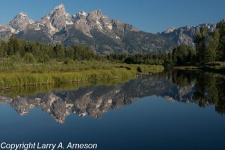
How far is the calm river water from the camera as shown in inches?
1161

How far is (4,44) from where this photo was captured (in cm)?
17362

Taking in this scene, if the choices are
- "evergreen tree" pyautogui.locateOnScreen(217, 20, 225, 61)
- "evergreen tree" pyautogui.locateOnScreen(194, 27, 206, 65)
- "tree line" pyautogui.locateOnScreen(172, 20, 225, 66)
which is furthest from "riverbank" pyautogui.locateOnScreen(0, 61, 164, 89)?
"evergreen tree" pyautogui.locateOnScreen(194, 27, 206, 65)

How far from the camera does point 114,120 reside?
39906 mm

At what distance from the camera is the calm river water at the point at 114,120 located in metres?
29.5

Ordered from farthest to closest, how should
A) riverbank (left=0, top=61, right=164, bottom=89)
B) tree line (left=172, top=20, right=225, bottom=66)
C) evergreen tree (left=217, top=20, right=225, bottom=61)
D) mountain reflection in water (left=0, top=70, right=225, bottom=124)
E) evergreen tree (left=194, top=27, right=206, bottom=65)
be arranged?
evergreen tree (left=194, top=27, right=206, bottom=65)
evergreen tree (left=217, top=20, right=225, bottom=61)
tree line (left=172, top=20, right=225, bottom=66)
riverbank (left=0, top=61, right=164, bottom=89)
mountain reflection in water (left=0, top=70, right=225, bottom=124)

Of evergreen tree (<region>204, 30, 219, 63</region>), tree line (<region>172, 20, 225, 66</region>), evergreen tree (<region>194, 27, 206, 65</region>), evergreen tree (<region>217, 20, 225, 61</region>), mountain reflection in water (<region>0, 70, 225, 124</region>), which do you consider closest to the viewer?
mountain reflection in water (<region>0, 70, 225, 124</region>)

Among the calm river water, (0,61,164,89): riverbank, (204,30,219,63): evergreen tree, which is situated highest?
(204,30,219,63): evergreen tree

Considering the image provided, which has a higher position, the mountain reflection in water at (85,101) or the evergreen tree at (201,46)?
the evergreen tree at (201,46)

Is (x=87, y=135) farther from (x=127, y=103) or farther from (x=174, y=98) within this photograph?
(x=174, y=98)

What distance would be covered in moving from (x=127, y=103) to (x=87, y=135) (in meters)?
23.8

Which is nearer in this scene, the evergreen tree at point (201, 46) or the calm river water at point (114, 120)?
the calm river water at point (114, 120)

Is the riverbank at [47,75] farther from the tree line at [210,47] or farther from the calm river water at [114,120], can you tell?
the tree line at [210,47]

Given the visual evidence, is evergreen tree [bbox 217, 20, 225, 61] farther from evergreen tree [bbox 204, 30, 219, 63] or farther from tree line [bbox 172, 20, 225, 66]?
evergreen tree [bbox 204, 30, 219, 63]

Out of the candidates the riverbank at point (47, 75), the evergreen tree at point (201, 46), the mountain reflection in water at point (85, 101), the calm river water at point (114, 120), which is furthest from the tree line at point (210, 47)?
the calm river water at point (114, 120)
